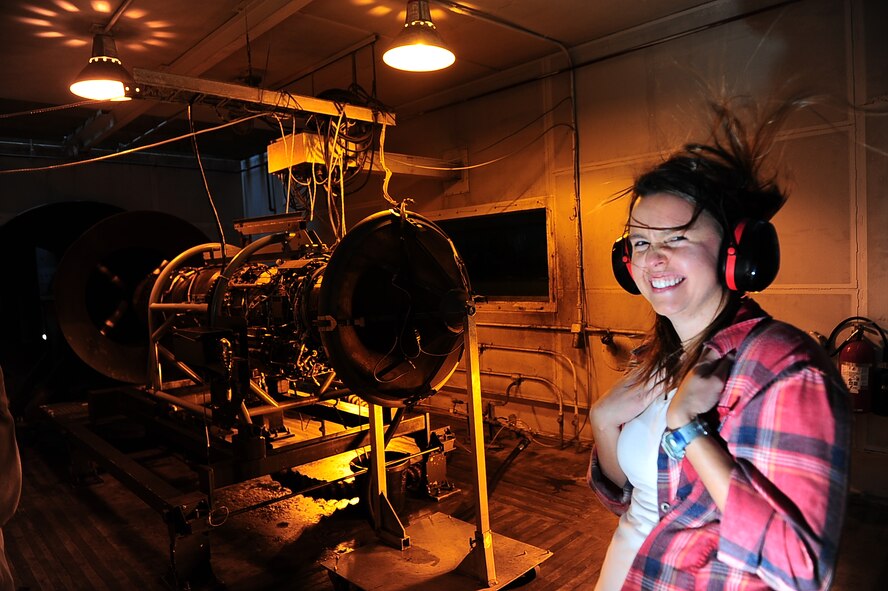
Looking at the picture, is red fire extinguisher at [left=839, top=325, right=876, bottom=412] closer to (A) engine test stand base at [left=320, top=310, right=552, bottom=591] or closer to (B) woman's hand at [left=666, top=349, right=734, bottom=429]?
(A) engine test stand base at [left=320, top=310, right=552, bottom=591]

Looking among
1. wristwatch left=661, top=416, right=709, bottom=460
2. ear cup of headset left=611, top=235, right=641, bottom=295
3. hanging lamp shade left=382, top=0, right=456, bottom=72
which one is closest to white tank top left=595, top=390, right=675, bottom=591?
wristwatch left=661, top=416, right=709, bottom=460

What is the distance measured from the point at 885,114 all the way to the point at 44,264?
24.1ft

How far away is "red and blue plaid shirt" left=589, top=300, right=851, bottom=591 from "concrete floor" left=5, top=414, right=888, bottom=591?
1.98 m

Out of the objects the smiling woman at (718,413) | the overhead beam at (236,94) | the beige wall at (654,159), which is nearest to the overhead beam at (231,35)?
the overhead beam at (236,94)

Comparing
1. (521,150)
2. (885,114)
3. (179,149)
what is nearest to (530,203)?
(521,150)

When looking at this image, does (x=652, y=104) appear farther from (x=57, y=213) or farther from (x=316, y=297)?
(x=57, y=213)

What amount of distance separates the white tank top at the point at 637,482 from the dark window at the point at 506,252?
146 inches

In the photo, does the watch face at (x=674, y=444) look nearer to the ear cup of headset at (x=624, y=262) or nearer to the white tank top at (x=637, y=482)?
the white tank top at (x=637, y=482)

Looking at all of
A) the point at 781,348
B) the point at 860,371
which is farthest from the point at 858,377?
the point at 781,348

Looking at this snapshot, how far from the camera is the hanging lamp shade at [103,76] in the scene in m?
3.25

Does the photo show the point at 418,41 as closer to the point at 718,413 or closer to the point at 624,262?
the point at 624,262

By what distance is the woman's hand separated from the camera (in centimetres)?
98

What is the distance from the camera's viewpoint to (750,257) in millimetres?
1058

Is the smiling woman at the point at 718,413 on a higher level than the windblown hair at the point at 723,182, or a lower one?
lower
